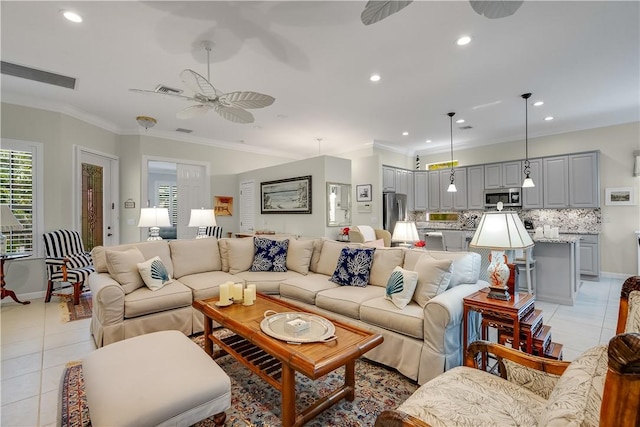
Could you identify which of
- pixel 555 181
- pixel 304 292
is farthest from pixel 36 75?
pixel 555 181

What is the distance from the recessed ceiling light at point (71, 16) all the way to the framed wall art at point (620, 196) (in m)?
8.11

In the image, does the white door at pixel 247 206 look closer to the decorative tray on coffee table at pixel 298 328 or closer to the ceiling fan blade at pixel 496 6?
the decorative tray on coffee table at pixel 298 328

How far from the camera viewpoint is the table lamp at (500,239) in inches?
82.2

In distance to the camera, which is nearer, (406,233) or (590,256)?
(406,233)

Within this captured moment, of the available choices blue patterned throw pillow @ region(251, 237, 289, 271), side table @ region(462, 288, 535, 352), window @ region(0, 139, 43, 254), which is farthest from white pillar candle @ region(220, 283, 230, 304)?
window @ region(0, 139, 43, 254)

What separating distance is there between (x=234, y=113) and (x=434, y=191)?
5785 mm

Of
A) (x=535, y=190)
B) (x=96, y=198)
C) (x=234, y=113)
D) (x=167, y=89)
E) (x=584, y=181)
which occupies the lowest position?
(x=96, y=198)

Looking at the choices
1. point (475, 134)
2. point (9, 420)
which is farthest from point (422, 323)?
point (475, 134)

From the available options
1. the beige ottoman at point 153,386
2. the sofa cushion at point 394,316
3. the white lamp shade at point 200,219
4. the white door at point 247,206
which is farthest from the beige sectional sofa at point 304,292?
the white door at point 247,206

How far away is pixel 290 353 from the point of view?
1656 mm

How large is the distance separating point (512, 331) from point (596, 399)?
145 cm

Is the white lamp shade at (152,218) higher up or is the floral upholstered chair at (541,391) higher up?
the white lamp shade at (152,218)

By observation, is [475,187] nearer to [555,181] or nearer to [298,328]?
[555,181]

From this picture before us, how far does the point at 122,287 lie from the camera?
2.90 metres
